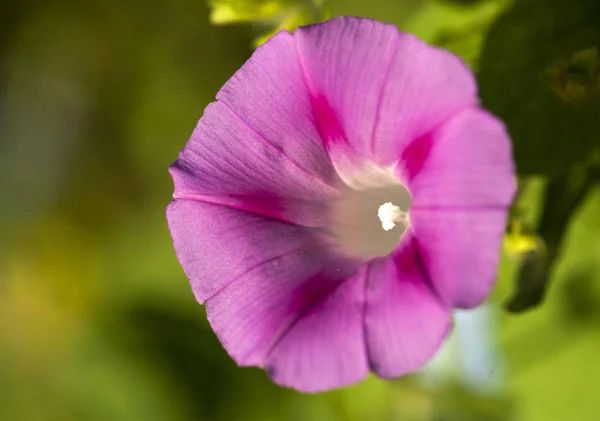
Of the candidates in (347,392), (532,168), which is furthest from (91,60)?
(532,168)

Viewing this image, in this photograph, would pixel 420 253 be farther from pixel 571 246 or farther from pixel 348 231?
pixel 571 246

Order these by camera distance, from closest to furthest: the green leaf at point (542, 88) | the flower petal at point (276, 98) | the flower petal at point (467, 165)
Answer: the flower petal at point (467, 165), the flower petal at point (276, 98), the green leaf at point (542, 88)

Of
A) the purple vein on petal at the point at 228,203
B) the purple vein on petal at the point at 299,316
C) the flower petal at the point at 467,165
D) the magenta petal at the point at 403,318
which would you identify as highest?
the purple vein on petal at the point at 228,203

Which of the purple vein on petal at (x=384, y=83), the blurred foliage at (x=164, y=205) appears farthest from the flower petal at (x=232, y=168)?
the blurred foliage at (x=164, y=205)

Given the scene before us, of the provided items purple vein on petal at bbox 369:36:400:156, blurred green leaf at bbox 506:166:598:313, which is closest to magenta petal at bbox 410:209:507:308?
purple vein on petal at bbox 369:36:400:156

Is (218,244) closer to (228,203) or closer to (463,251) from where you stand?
(228,203)

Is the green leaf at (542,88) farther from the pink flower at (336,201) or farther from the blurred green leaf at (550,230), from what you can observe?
the pink flower at (336,201)
